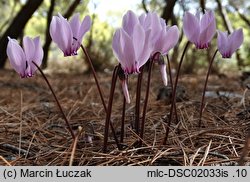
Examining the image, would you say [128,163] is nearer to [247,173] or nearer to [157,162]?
[157,162]

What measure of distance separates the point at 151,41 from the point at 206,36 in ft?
0.78

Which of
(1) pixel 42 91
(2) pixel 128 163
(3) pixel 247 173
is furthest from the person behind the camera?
(1) pixel 42 91

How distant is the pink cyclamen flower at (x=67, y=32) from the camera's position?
1.19 metres

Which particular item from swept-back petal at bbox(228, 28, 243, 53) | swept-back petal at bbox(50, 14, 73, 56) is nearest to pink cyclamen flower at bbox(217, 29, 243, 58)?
swept-back petal at bbox(228, 28, 243, 53)

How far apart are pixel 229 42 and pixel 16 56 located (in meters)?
0.73

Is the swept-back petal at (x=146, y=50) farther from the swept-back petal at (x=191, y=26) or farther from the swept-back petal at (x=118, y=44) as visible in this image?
the swept-back petal at (x=191, y=26)

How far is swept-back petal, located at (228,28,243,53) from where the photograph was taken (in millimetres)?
1411

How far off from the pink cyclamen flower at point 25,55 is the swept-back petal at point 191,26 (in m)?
0.47

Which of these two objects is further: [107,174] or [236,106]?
[236,106]

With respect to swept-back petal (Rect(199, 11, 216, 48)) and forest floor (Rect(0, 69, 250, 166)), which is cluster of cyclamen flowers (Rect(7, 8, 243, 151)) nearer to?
swept-back petal (Rect(199, 11, 216, 48))

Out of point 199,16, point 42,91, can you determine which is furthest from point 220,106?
point 42,91

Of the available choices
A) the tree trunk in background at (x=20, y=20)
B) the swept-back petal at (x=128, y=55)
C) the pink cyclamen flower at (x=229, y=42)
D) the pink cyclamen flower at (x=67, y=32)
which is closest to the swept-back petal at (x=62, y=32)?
the pink cyclamen flower at (x=67, y=32)

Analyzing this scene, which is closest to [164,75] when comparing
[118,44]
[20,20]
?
[118,44]

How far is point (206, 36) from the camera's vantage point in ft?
4.29
